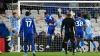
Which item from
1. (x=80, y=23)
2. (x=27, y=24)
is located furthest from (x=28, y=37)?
(x=80, y=23)

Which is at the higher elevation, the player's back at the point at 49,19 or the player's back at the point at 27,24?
the player's back at the point at 27,24

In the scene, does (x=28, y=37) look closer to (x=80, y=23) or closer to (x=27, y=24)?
(x=27, y=24)

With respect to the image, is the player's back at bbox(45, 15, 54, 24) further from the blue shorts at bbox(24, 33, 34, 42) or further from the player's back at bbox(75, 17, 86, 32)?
the blue shorts at bbox(24, 33, 34, 42)

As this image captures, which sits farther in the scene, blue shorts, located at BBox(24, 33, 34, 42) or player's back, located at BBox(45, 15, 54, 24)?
player's back, located at BBox(45, 15, 54, 24)

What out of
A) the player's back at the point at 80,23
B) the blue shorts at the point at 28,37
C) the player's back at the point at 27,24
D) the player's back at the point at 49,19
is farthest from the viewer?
the player's back at the point at 49,19

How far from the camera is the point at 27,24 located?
72.3ft

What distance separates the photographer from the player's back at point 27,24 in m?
22.0

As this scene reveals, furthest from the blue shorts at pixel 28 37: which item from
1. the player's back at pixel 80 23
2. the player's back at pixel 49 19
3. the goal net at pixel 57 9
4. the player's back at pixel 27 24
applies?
the player's back at pixel 49 19

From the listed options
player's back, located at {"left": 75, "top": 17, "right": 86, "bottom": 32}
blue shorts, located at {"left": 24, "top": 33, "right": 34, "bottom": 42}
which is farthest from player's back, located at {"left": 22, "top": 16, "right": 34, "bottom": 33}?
player's back, located at {"left": 75, "top": 17, "right": 86, "bottom": 32}

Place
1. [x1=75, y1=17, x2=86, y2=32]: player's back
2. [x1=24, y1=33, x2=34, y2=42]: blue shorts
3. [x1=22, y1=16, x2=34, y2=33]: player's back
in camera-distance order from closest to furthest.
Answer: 1. [x1=22, y1=16, x2=34, y2=33]: player's back
2. [x1=24, y1=33, x2=34, y2=42]: blue shorts
3. [x1=75, y1=17, x2=86, y2=32]: player's back

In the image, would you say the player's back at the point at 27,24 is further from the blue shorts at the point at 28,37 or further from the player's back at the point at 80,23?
the player's back at the point at 80,23

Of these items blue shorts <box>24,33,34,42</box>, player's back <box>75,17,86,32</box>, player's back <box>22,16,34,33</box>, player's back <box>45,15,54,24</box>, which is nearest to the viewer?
player's back <box>22,16,34,33</box>

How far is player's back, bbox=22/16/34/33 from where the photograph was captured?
22.0 m

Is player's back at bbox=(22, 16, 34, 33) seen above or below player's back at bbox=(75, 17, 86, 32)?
above
